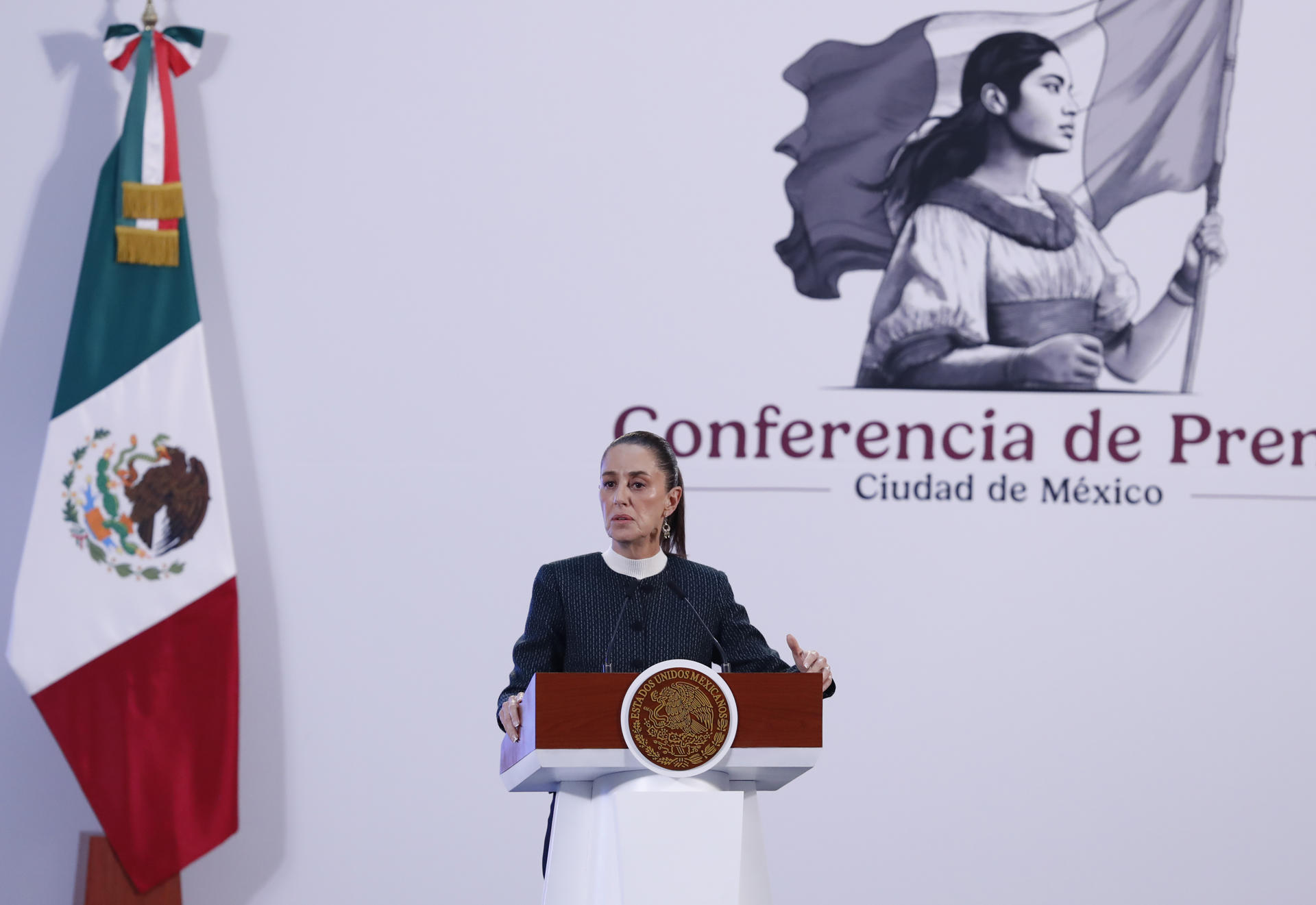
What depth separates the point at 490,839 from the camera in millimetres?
4258

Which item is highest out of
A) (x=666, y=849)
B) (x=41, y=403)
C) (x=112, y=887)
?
(x=41, y=403)

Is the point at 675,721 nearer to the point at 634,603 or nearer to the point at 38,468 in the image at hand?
the point at 634,603

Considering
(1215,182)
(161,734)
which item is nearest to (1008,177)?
(1215,182)

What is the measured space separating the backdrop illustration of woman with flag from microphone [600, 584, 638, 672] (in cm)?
190

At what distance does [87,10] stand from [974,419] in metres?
2.93

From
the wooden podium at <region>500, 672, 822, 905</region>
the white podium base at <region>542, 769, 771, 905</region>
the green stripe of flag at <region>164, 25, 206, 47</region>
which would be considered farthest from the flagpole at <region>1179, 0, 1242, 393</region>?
the green stripe of flag at <region>164, 25, 206, 47</region>

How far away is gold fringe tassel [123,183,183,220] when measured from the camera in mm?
4137

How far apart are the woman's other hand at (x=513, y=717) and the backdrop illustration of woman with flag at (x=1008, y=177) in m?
2.20

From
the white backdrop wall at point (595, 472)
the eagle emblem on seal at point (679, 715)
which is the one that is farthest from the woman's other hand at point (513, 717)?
the white backdrop wall at point (595, 472)

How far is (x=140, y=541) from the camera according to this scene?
4188mm

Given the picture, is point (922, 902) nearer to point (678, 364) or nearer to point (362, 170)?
point (678, 364)

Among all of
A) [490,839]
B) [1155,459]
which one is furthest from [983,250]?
[490,839]

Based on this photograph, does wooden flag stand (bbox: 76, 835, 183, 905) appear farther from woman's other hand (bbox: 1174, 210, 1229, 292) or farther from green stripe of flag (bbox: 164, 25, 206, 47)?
woman's other hand (bbox: 1174, 210, 1229, 292)

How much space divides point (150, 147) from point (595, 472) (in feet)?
5.19
